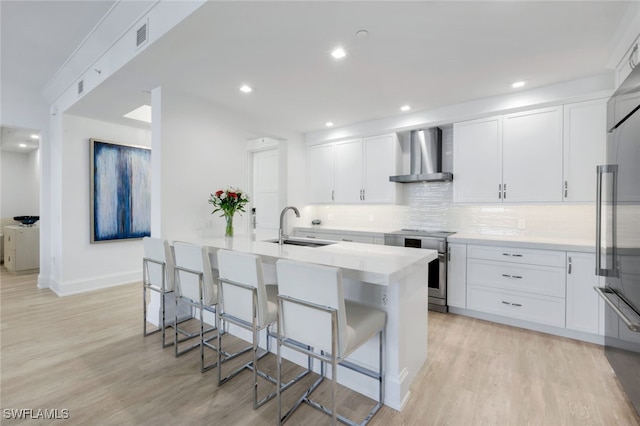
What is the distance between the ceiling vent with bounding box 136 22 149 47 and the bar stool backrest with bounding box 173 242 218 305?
5.49ft

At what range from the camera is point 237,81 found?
297 cm

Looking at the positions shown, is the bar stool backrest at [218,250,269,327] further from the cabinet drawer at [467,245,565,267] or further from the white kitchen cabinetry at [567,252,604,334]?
the white kitchen cabinetry at [567,252,604,334]

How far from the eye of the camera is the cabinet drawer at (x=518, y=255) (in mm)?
2868

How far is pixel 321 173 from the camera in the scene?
4.93 meters

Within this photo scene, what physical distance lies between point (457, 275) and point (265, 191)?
3800 millimetres

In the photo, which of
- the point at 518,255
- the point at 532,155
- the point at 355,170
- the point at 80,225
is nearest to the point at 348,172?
the point at 355,170

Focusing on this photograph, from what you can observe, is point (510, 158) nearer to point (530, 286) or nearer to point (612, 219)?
point (530, 286)

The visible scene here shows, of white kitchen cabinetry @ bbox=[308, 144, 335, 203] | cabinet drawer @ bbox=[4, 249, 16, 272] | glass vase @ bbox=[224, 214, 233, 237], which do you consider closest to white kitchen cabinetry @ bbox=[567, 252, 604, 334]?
white kitchen cabinetry @ bbox=[308, 144, 335, 203]

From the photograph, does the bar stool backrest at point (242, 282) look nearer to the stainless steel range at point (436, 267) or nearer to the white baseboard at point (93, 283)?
the stainless steel range at point (436, 267)

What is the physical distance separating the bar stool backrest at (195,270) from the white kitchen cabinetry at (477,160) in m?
3.03

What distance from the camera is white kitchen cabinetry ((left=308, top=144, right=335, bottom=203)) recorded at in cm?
483

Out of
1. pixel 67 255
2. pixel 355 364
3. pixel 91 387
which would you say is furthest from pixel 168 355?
pixel 67 255

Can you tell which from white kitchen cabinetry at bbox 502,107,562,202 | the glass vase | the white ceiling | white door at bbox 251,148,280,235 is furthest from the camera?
white door at bbox 251,148,280,235

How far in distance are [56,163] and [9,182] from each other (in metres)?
3.69
